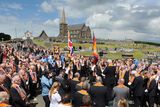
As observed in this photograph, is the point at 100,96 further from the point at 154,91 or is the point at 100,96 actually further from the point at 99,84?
the point at 154,91

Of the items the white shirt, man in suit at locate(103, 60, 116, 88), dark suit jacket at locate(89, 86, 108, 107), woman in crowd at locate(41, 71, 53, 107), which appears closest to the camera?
the white shirt

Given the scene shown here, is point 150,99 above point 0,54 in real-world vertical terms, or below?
below

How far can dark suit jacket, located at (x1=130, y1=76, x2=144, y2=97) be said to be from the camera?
594 inches

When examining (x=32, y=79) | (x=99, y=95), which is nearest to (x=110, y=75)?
(x=32, y=79)

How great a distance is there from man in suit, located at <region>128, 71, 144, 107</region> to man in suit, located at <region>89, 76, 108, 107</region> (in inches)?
121

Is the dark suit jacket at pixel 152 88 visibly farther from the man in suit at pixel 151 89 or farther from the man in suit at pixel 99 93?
the man in suit at pixel 99 93

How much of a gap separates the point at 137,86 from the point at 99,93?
3.46 meters

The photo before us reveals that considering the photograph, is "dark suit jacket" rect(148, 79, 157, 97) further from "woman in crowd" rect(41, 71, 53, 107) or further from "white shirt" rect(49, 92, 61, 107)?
"white shirt" rect(49, 92, 61, 107)

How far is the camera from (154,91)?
15820 millimetres

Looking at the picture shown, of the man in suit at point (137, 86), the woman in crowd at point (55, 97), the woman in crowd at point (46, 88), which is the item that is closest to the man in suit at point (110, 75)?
the man in suit at point (137, 86)

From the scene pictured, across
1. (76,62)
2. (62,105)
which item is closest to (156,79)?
(76,62)

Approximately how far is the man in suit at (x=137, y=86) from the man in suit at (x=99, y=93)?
308 cm

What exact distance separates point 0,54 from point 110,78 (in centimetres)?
892

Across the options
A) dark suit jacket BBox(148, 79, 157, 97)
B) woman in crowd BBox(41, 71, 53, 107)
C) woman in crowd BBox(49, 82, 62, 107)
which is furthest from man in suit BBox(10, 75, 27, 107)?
dark suit jacket BBox(148, 79, 157, 97)
